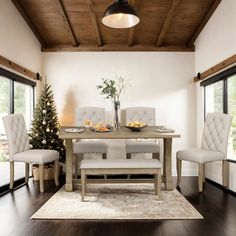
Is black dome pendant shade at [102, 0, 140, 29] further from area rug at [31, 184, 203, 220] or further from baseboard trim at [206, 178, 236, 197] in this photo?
baseboard trim at [206, 178, 236, 197]

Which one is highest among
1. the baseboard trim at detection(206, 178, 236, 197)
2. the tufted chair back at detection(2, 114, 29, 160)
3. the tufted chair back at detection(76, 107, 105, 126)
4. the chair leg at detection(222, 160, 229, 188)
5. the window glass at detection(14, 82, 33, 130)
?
the window glass at detection(14, 82, 33, 130)

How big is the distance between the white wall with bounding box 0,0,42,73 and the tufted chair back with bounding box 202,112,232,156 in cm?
327

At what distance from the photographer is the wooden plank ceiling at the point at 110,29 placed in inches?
181

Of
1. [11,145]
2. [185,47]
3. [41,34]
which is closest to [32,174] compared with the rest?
[11,145]

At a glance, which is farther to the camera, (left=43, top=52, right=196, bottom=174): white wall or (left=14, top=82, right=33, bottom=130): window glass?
(left=43, top=52, right=196, bottom=174): white wall

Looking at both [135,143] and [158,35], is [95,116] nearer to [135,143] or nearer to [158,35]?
[135,143]

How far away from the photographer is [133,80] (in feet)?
19.1

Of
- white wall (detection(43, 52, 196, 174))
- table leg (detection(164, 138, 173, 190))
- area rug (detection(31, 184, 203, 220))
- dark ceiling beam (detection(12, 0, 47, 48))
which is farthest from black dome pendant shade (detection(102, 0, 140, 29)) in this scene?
area rug (detection(31, 184, 203, 220))

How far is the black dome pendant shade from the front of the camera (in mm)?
3303

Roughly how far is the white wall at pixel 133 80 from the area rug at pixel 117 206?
211 centimetres

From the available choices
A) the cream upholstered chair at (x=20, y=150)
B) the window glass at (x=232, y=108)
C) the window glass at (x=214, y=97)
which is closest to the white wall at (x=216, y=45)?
the window glass at (x=214, y=97)

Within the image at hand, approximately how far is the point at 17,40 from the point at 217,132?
351 centimetres

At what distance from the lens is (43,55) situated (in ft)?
19.1

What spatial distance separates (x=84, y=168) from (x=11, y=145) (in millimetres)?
1333
